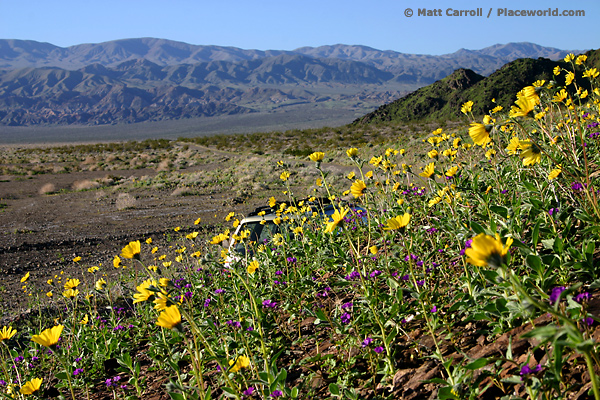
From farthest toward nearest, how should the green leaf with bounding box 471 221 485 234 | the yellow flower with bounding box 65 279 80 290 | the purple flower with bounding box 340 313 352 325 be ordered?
1. the yellow flower with bounding box 65 279 80 290
2. the purple flower with bounding box 340 313 352 325
3. the green leaf with bounding box 471 221 485 234

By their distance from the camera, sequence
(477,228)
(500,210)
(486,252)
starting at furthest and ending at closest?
(500,210)
(477,228)
(486,252)

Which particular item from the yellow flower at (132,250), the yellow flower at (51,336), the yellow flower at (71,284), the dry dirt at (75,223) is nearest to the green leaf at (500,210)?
the yellow flower at (132,250)

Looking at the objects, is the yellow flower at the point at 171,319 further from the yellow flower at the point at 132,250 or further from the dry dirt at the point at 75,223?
the dry dirt at the point at 75,223

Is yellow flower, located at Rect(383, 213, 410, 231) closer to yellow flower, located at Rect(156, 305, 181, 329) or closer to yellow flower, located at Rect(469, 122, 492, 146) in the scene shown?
yellow flower, located at Rect(469, 122, 492, 146)

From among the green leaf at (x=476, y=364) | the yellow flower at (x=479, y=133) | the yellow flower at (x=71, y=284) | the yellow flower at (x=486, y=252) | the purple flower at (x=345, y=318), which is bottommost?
the yellow flower at (x=71, y=284)

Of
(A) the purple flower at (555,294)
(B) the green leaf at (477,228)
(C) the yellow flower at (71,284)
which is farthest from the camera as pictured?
(C) the yellow flower at (71,284)

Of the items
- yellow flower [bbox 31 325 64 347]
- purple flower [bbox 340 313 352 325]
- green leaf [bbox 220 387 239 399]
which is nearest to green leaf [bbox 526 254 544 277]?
purple flower [bbox 340 313 352 325]

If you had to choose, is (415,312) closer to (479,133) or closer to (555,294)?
(479,133)

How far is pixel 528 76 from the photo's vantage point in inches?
1464

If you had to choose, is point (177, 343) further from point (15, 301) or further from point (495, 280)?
point (15, 301)

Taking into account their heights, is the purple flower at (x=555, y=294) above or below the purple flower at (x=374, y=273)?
above

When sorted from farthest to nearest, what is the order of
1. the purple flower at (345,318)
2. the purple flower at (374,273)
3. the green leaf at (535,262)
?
the purple flower at (374,273)
the purple flower at (345,318)
the green leaf at (535,262)

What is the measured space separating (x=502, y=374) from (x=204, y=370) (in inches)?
68.0

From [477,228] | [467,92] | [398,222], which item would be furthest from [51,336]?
[467,92]
